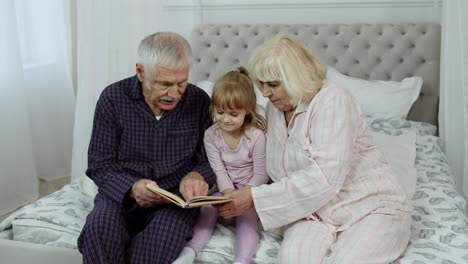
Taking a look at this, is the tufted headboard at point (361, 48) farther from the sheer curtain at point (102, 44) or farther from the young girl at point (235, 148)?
the young girl at point (235, 148)

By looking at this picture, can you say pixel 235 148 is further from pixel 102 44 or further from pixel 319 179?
pixel 102 44

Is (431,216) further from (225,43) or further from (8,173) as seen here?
(8,173)

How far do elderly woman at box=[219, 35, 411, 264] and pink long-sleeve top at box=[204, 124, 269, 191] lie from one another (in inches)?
6.3

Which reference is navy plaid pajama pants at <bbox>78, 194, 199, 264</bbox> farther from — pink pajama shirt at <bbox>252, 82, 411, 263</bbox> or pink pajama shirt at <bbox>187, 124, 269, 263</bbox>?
pink pajama shirt at <bbox>252, 82, 411, 263</bbox>

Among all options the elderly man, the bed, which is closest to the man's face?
the elderly man

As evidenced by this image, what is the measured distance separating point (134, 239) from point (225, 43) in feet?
6.01

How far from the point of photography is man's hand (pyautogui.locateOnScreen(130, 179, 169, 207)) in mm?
1941

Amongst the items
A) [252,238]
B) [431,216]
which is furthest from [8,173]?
[431,216]

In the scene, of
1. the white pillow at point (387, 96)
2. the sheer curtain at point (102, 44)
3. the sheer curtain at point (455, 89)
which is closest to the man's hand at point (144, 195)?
the sheer curtain at point (102, 44)

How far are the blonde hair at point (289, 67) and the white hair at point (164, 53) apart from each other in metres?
0.24

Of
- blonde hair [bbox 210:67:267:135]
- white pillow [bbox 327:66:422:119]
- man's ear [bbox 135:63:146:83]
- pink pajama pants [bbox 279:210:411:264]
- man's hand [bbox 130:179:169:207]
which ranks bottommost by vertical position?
pink pajama pants [bbox 279:210:411:264]

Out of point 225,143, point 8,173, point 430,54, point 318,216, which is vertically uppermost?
point 430,54

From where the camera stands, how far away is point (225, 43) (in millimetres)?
3520

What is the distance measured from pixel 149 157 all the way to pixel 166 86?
0.97 ft
